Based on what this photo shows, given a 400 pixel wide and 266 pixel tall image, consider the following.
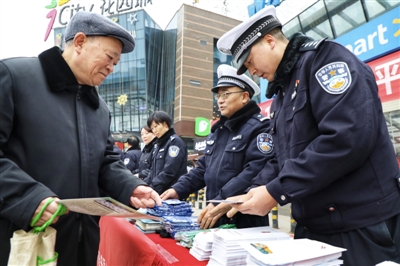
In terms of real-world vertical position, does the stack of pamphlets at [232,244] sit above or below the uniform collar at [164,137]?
below

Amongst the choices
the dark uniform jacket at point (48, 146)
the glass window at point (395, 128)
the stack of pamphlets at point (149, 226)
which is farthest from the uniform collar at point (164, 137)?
the glass window at point (395, 128)

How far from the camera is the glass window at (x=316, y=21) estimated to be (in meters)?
9.88

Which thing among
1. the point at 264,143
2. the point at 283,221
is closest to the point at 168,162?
the point at 264,143

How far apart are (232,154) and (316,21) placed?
10214 mm

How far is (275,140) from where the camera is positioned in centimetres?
149

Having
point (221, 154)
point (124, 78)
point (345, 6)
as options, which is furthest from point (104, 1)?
point (221, 154)

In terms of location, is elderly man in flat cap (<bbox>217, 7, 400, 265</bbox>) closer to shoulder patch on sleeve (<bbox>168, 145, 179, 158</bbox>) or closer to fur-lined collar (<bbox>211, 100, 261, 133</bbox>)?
fur-lined collar (<bbox>211, 100, 261, 133</bbox>)

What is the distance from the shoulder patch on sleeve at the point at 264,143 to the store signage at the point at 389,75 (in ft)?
8.78

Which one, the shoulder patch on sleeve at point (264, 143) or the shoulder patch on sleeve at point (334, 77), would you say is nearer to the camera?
the shoulder patch on sleeve at point (334, 77)

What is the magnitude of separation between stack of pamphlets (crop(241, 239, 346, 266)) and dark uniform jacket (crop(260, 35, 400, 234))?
196mm

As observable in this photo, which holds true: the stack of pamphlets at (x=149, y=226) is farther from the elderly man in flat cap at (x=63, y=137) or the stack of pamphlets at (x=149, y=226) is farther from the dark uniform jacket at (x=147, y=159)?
the dark uniform jacket at (x=147, y=159)

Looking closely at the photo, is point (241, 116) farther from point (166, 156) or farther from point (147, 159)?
point (147, 159)

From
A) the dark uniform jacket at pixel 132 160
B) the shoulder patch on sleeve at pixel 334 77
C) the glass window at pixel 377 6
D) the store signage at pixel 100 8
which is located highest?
the store signage at pixel 100 8

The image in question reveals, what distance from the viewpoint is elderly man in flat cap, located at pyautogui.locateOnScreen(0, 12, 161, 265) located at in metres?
0.98
